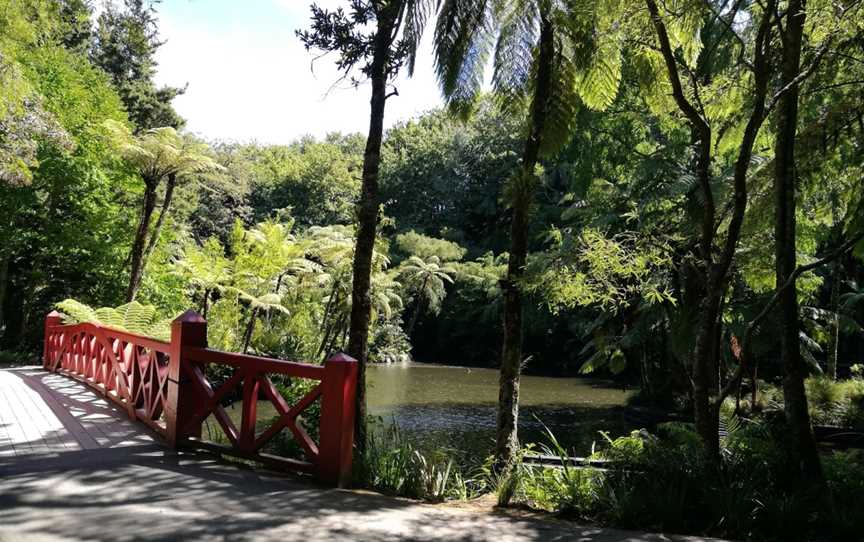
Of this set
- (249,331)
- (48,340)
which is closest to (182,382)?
(48,340)

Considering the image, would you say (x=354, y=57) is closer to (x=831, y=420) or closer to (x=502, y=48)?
(x=502, y=48)

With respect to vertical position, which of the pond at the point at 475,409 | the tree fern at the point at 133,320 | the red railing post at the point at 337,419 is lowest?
the pond at the point at 475,409

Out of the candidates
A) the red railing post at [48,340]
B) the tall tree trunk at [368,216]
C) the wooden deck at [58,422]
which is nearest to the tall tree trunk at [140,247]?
the red railing post at [48,340]

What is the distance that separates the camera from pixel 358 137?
58.6 meters

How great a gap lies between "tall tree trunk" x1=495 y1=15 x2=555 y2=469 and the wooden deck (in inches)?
131

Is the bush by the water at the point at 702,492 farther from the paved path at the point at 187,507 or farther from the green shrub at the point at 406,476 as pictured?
the green shrub at the point at 406,476

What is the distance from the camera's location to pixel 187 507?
411cm

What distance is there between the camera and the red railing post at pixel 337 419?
477 centimetres

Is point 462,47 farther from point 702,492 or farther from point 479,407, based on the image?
point 479,407

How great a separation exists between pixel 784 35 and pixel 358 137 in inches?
2152

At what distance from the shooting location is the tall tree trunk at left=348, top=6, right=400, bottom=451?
638cm

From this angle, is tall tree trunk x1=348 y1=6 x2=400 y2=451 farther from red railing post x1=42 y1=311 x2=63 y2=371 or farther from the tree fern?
red railing post x1=42 y1=311 x2=63 y2=371

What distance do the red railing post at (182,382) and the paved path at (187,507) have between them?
0.22 metres

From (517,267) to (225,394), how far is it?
3.03 metres
